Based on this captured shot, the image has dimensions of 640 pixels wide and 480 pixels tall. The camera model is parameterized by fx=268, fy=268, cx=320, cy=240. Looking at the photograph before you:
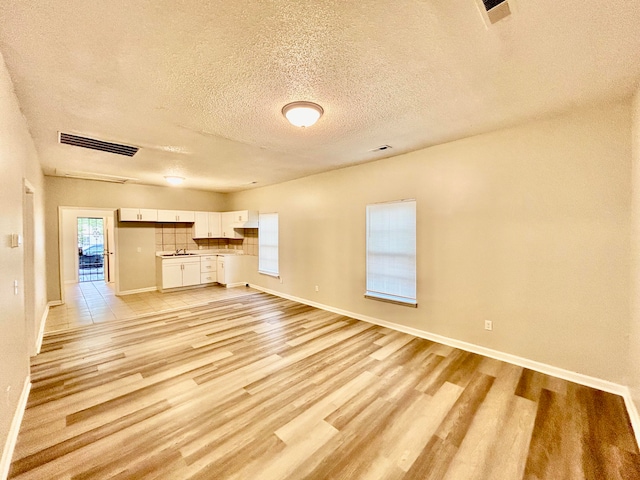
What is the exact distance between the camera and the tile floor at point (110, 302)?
4.53 meters

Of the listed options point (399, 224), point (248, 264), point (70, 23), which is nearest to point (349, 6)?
point (70, 23)

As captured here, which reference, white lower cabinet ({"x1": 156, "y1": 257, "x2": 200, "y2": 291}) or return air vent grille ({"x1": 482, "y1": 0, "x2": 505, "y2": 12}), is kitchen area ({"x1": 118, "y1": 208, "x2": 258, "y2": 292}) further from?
return air vent grille ({"x1": 482, "y1": 0, "x2": 505, "y2": 12})

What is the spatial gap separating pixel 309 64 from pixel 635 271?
10.2 feet

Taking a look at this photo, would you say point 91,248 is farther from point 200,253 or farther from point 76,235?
point 200,253

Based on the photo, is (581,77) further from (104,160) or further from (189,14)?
(104,160)

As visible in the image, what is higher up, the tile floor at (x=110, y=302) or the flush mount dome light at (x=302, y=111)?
the flush mount dome light at (x=302, y=111)

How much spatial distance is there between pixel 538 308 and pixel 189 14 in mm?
3818

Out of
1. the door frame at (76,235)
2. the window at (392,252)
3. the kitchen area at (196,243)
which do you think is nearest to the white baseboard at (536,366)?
the window at (392,252)

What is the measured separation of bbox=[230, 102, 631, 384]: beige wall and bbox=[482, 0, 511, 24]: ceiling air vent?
1.85 m

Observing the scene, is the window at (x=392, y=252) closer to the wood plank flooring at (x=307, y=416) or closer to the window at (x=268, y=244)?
the wood plank flooring at (x=307, y=416)

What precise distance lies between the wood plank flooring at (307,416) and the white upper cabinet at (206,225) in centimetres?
404

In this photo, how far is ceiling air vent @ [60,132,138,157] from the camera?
10.6ft

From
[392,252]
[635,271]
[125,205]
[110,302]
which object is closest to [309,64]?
[392,252]

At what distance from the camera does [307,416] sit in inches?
84.8
